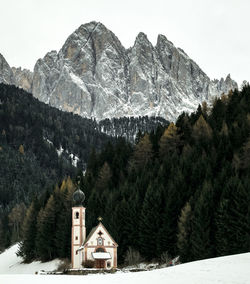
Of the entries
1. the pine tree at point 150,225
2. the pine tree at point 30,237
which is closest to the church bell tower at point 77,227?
the pine tree at point 150,225

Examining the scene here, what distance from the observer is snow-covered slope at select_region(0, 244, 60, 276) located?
7225 cm

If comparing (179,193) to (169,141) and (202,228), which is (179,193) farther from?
(169,141)

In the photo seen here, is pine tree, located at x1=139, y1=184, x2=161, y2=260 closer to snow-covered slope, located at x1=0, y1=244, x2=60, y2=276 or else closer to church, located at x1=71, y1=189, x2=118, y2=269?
church, located at x1=71, y1=189, x2=118, y2=269

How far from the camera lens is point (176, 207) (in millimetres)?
60438

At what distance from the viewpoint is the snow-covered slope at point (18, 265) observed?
72250 millimetres

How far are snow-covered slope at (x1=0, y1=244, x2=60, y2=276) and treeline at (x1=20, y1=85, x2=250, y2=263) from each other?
1.79 meters

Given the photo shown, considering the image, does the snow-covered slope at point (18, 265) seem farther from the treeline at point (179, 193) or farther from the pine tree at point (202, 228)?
the pine tree at point (202, 228)

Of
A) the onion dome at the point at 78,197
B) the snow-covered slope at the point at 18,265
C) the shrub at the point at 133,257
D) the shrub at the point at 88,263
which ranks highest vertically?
the onion dome at the point at 78,197

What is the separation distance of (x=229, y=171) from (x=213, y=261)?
25.8 metres

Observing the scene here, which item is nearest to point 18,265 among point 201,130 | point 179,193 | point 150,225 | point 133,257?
point 133,257

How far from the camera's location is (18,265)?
8025 cm

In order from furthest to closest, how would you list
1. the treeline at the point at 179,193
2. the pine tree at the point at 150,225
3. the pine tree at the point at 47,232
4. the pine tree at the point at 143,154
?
the pine tree at the point at 143,154
the pine tree at the point at 47,232
the pine tree at the point at 150,225
the treeline at the point at 179,193

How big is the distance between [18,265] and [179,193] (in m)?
33.9

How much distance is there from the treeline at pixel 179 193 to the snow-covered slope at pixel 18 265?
1.79 metres
